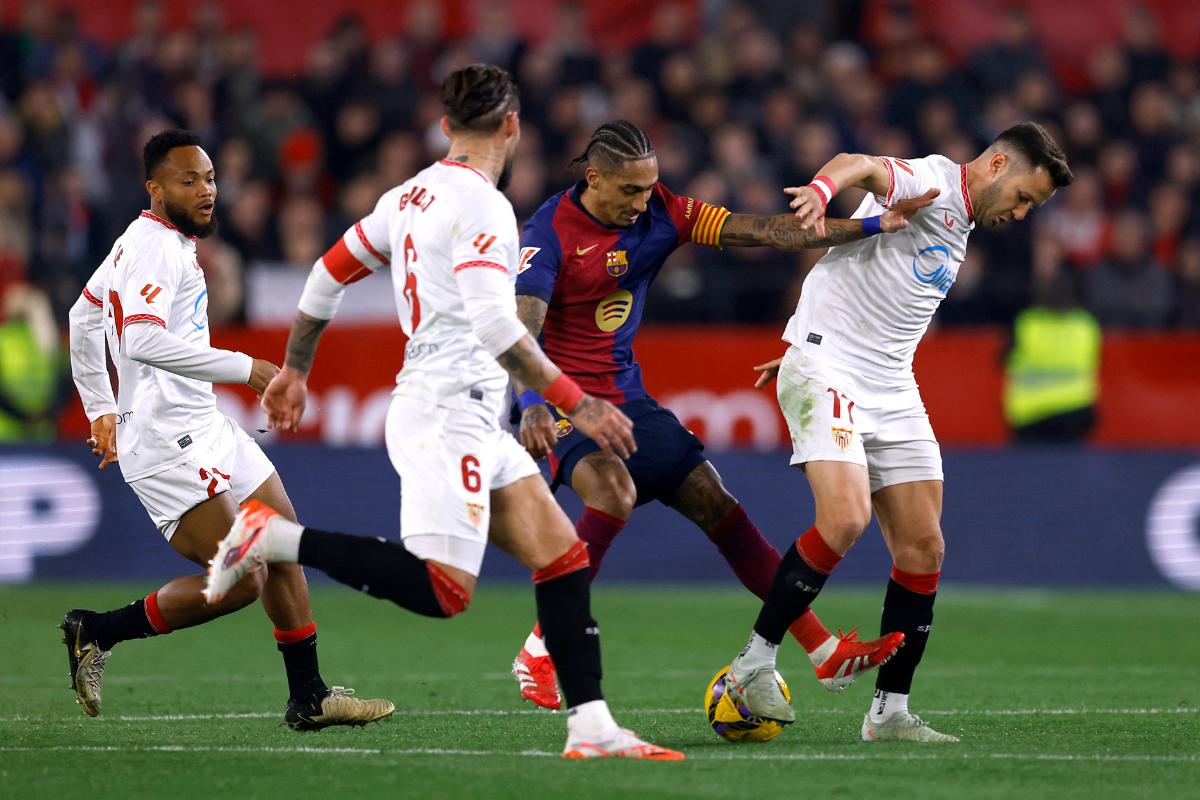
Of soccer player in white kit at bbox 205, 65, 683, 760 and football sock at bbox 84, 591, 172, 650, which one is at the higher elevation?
soccer player in white kit at bbox 205, 65, 683, 760

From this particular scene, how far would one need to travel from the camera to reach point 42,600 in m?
12.8

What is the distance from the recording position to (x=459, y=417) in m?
6.02

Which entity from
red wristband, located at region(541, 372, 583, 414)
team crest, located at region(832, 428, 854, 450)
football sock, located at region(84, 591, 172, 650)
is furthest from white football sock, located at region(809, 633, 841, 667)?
football sock, located at region(84, 591, 172, 650)

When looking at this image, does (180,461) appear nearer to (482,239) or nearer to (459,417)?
(459,417)

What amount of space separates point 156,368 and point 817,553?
2.80 meters

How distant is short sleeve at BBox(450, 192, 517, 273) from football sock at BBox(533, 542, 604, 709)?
1074mm

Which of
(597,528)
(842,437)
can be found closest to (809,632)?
(842,437)

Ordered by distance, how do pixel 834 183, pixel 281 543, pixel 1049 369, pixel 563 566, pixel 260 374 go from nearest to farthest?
pixel 281 543, pixel 563 566, pixel 834 183, pixel 260 374, pixel 1049 369

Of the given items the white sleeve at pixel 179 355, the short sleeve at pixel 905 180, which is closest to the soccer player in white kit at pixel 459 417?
the white sleeve at pixel 179 355

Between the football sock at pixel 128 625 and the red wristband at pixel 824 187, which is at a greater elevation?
the red wristband at pixel 824 187

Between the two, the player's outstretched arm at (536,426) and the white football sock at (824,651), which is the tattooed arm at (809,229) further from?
the white football sock at (824,651)

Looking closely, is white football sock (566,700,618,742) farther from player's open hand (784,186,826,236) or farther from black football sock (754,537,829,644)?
player's open hand (784,186,826,236)

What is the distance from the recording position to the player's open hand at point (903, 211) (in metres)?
6.93

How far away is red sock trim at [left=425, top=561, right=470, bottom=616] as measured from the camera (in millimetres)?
5945
